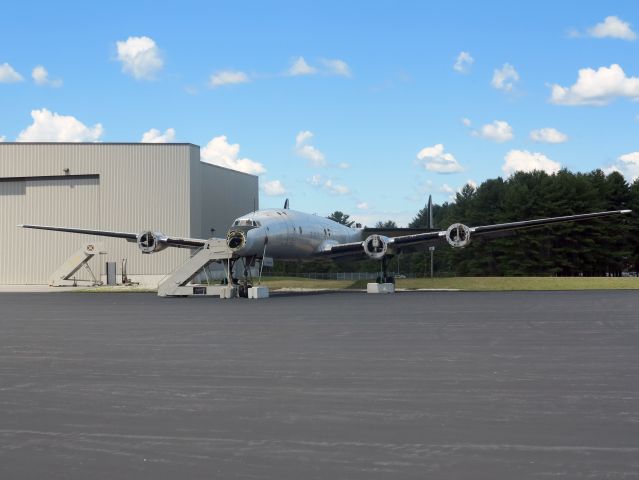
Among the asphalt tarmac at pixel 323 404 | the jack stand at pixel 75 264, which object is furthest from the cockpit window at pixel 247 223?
the jack stand at pixel 75 264

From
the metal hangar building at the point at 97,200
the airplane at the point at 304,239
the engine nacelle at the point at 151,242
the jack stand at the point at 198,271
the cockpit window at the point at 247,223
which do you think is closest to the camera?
the jack stand at the point at 198,271

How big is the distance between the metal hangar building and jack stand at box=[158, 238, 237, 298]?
20640mm

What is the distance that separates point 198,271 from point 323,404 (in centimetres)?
3145

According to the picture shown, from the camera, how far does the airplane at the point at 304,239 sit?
39.5 metres

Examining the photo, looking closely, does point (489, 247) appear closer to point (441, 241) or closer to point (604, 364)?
point (441, 241)

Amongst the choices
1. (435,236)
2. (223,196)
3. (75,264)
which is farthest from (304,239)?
(223,196)

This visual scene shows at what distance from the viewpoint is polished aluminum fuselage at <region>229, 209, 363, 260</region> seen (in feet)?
130

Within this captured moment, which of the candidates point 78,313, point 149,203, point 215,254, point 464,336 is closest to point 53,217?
point 149,203

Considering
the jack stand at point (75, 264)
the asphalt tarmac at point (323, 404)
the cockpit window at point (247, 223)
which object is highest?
the cockpit window at point (247, 223)

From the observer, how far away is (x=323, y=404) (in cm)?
891

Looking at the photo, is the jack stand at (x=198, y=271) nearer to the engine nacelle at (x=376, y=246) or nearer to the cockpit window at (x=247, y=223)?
the cockpit window at (x=247, y=223)

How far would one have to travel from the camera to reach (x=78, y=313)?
26844 mm

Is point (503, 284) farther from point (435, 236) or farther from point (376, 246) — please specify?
point (376, 246)

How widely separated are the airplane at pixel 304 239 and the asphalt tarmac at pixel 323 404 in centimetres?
2126
